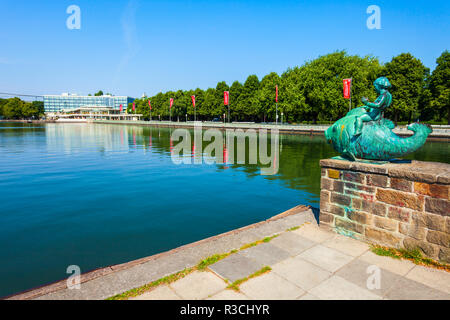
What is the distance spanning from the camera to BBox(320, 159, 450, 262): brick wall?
4.44 metres

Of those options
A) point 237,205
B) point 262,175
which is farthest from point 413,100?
point 237,205

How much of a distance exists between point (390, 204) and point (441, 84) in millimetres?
54485

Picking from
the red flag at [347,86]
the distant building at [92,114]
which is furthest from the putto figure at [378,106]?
the distant building at [92,114]

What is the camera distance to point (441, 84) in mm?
45125

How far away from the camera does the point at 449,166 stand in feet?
17.2

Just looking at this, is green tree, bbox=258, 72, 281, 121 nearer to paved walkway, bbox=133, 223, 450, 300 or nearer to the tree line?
the tree line

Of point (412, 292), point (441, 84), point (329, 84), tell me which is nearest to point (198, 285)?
point (412, 292)

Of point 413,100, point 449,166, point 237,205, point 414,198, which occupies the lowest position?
point 237,205

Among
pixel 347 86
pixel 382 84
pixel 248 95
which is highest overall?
pixel 248 95

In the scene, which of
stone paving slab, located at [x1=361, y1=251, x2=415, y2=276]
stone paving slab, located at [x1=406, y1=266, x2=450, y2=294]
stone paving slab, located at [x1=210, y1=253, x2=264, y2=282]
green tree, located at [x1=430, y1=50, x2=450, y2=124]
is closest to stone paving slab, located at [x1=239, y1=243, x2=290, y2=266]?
stone paving slab, located at [x1=210, y1=253, x2=264, y2=282]

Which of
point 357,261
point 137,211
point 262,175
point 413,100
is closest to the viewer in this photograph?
point 357,261

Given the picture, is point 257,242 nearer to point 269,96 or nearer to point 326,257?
point 326,257
